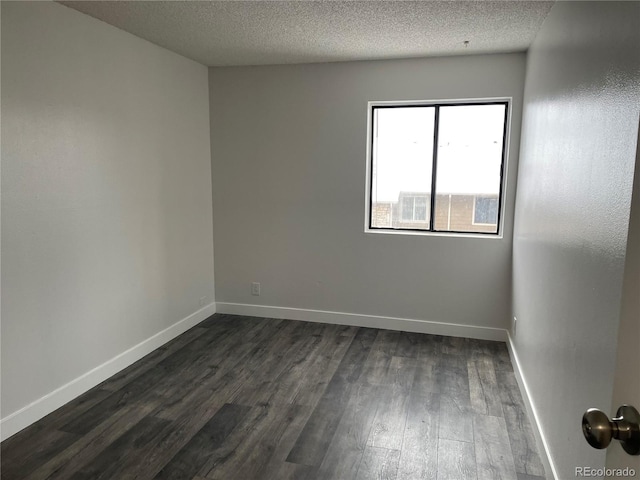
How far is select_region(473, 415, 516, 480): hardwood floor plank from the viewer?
2.20 m

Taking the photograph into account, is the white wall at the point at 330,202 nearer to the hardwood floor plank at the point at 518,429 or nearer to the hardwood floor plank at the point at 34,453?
the hardwood floor plank at the point at 518,429

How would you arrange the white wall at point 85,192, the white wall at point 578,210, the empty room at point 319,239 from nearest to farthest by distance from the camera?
the white wall at point 578,210, the empty room at point 319,239, the white wall at point 85,192

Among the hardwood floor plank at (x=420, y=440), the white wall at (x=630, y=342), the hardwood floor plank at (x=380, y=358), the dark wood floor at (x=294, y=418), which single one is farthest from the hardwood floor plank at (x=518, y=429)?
the white wall at (x=630, y=342)

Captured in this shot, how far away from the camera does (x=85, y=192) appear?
2900mm

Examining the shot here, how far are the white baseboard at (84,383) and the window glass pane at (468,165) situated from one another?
8.74 ft

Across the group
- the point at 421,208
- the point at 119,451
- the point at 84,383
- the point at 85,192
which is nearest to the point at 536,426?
the point at 421,208

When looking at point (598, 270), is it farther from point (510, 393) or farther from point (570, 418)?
point (510, 393)

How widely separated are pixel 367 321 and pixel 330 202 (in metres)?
1.22

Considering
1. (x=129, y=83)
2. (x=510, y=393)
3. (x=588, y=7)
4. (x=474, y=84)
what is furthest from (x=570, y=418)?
(x=129, y=83)

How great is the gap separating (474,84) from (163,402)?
3454 millimetres

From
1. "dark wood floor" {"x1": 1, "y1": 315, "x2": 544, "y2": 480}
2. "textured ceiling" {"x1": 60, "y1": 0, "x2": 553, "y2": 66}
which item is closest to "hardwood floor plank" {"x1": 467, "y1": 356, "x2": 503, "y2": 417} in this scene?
"dark wood floor" {"x1": 1, "y1": 315, "x2": 544, "y2": 480}

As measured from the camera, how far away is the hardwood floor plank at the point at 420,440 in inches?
87.0

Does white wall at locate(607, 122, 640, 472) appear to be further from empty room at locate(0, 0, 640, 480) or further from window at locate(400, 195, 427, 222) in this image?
window at locate(400, 195, 427, 222)

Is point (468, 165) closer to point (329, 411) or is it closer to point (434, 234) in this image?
point (434, 234)
